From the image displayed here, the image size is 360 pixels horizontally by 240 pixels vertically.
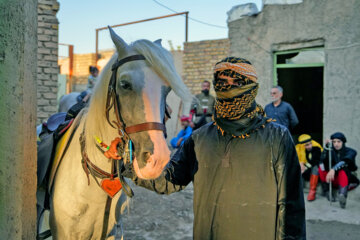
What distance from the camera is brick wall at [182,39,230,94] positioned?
373 inches

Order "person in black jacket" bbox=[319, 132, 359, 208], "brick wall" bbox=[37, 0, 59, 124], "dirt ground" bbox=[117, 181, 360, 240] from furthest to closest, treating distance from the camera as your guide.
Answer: "brick wall" bbox=[37, 0, 59, 124], "person in black jacket" bbox=[319, 132, 359, 208], "dirt ground" bbox=[117, 181, 360, 240]

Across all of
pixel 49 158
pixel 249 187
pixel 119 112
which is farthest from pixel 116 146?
pixel 249 187

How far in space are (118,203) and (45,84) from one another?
4745 millimetres

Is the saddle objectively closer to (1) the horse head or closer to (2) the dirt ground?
(1) the horse head

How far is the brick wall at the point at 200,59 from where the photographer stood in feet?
31.1

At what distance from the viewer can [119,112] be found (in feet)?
6.23

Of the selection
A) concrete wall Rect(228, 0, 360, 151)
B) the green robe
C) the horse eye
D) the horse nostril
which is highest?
concrete wall Rect(228, 0, 360, 151)

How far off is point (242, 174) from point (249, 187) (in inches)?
3.0

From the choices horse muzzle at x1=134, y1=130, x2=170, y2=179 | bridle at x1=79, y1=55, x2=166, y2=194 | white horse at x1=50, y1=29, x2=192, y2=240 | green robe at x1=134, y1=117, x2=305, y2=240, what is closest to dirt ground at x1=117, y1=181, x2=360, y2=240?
white horse at x1=50, y1=29, x2=192, y2=240

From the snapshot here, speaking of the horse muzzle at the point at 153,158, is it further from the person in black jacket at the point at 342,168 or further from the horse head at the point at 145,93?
the person in black jacket at the point at 342,168

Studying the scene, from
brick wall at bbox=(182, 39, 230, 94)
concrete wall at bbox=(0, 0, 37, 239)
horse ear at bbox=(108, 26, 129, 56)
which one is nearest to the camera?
concrete wall at bbox=(0, 0, 37, 239)

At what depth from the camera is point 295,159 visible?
1770 mm

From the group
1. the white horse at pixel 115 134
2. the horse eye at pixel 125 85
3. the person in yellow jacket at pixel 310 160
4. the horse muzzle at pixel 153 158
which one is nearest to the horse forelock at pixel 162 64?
the white horse at pixel 115 134

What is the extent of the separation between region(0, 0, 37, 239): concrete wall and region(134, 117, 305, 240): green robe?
0.63 metres
